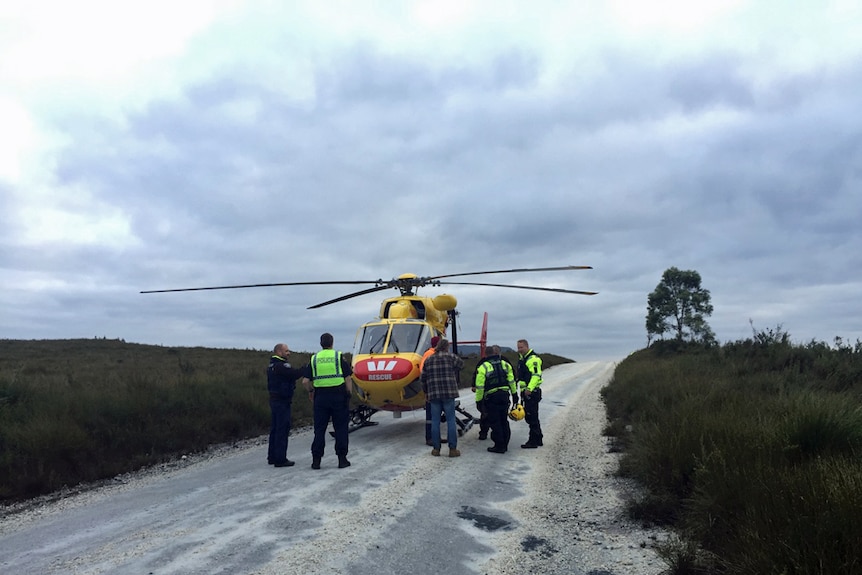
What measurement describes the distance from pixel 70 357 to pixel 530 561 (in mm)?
37107

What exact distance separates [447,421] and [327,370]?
2.28 meters

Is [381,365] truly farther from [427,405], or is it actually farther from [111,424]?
[111,424]

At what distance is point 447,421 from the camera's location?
930 cm

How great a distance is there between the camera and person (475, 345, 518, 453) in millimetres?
9695

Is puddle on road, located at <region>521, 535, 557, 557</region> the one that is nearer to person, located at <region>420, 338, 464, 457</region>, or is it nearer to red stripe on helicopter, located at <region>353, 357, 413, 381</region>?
person, located at <region>420, 338, 464, 457</region>

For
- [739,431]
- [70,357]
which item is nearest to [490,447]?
[739,431]

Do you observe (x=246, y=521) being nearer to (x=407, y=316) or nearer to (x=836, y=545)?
(x=836, y=545)

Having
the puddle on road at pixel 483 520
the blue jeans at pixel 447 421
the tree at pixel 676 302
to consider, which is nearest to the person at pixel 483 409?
the blue jeans at pixel 447 421

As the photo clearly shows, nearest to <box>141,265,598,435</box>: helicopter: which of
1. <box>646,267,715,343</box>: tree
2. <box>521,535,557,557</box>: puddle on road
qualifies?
<box>521,535,557,557</box>: puddle on road

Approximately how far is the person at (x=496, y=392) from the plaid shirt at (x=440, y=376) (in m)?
0.61

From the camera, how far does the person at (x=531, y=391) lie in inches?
396

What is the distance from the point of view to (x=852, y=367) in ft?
39.6

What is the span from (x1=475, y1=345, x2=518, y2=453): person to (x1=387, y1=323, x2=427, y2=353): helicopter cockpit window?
5.00 feet

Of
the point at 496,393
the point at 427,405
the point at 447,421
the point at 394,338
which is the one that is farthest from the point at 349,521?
the point at 394,338
